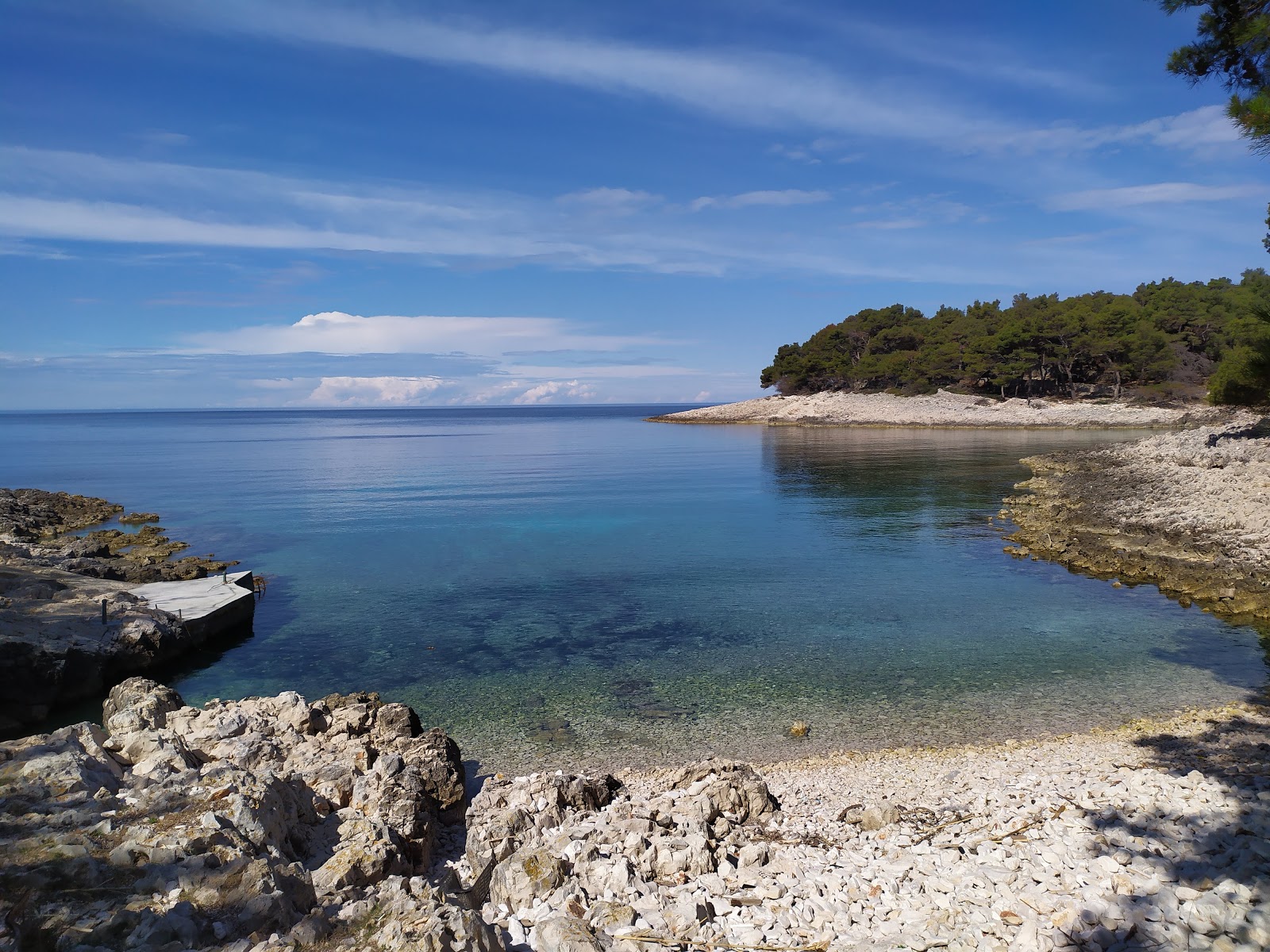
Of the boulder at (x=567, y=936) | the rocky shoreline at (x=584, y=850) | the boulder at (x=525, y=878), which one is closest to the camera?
the rocky shoreline at (x=584, y=850)

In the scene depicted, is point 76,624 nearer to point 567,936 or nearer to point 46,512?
point 567,936

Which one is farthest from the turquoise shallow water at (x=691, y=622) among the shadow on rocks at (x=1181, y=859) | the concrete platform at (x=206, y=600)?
the shadow on rocks at (x=1181, y=859)

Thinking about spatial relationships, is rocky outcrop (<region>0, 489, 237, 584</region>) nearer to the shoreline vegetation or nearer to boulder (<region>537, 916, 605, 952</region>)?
the shoreline vegetation

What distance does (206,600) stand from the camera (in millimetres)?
18688

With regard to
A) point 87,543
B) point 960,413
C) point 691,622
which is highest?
point 960,413

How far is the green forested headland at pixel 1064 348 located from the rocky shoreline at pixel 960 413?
4.64m

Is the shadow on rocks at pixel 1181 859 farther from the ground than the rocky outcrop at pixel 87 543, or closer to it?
farther from the ground

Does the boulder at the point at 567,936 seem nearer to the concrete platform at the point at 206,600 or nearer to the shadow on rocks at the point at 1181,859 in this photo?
the shadow on rocks at the point at 1181,859

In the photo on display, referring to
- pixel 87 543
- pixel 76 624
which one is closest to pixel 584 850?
pixel 76 624

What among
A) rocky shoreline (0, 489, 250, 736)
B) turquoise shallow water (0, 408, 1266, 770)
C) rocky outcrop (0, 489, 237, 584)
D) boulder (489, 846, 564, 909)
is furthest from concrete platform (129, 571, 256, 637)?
boulder (489, 846, 564, 909)

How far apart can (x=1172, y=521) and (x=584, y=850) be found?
81.9 feet

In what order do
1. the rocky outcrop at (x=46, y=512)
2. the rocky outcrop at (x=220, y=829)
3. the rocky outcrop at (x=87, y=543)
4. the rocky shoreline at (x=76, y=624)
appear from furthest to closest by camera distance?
the rocky outcrop at (x=46, y=512) < the rocky outcrop at (x=87, y=543) < the rocky shoreline at (x=76, y=624) < the rocky outcrop at (x=220, y=829)

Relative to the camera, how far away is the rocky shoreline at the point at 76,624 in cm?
1353

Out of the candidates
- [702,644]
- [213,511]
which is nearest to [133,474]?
[213,511]
